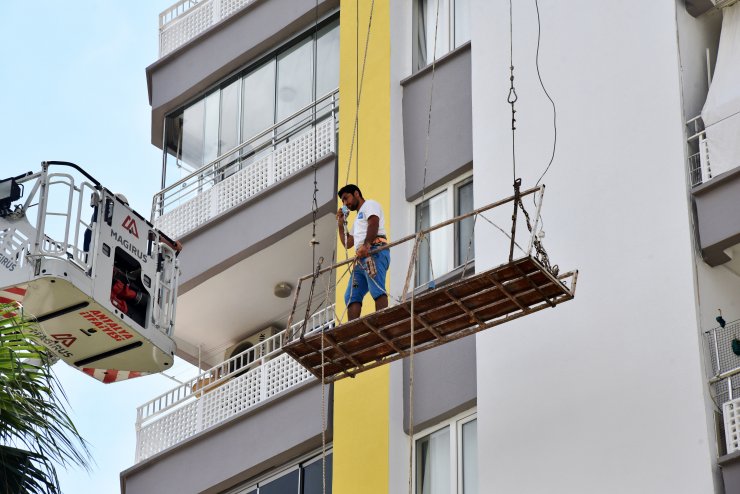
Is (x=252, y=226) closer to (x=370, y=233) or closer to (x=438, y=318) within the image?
(x=370, y=233)

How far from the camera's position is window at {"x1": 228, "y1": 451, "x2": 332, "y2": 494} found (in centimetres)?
2588

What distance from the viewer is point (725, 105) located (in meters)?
22.9

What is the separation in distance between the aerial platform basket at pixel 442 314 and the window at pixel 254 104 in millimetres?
8407

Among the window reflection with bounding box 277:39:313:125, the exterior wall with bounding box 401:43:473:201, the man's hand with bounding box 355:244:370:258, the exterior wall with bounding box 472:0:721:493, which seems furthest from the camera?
the window reflection with bounding box 277:39:313:125

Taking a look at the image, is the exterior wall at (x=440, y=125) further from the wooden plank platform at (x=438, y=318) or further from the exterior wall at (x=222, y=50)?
the wooden plank platform at (x=438, y=318)

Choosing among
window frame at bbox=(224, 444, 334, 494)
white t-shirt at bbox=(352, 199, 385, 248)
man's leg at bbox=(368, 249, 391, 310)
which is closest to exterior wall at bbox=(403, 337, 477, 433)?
window frame at bbox=(224, 444, 334, 494)

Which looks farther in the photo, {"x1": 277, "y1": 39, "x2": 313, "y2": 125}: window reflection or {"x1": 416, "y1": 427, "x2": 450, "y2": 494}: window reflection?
{"x1": 277, "y1": 39, "x2": 313, "y2": 125}: window reflection

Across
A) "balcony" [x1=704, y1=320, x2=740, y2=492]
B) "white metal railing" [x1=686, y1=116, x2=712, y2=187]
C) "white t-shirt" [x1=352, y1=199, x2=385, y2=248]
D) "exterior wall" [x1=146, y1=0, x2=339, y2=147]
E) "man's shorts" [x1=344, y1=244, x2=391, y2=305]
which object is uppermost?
"exterior wall" [x1=146, y1=0, x2=339, y2=147]

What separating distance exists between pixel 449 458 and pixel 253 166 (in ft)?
25.2

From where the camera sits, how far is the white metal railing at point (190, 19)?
31.6m

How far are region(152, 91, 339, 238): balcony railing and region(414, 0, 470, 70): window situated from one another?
1.95m

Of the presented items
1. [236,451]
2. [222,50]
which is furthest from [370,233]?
[222,50]

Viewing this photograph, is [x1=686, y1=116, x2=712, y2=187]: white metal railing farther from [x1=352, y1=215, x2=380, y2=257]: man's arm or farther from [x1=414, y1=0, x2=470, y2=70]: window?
[x1=414, y1=0, x2=470, y2=70]: window

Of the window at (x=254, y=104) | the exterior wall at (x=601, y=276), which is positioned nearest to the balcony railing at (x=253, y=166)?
the window at (x=254, y=104)
